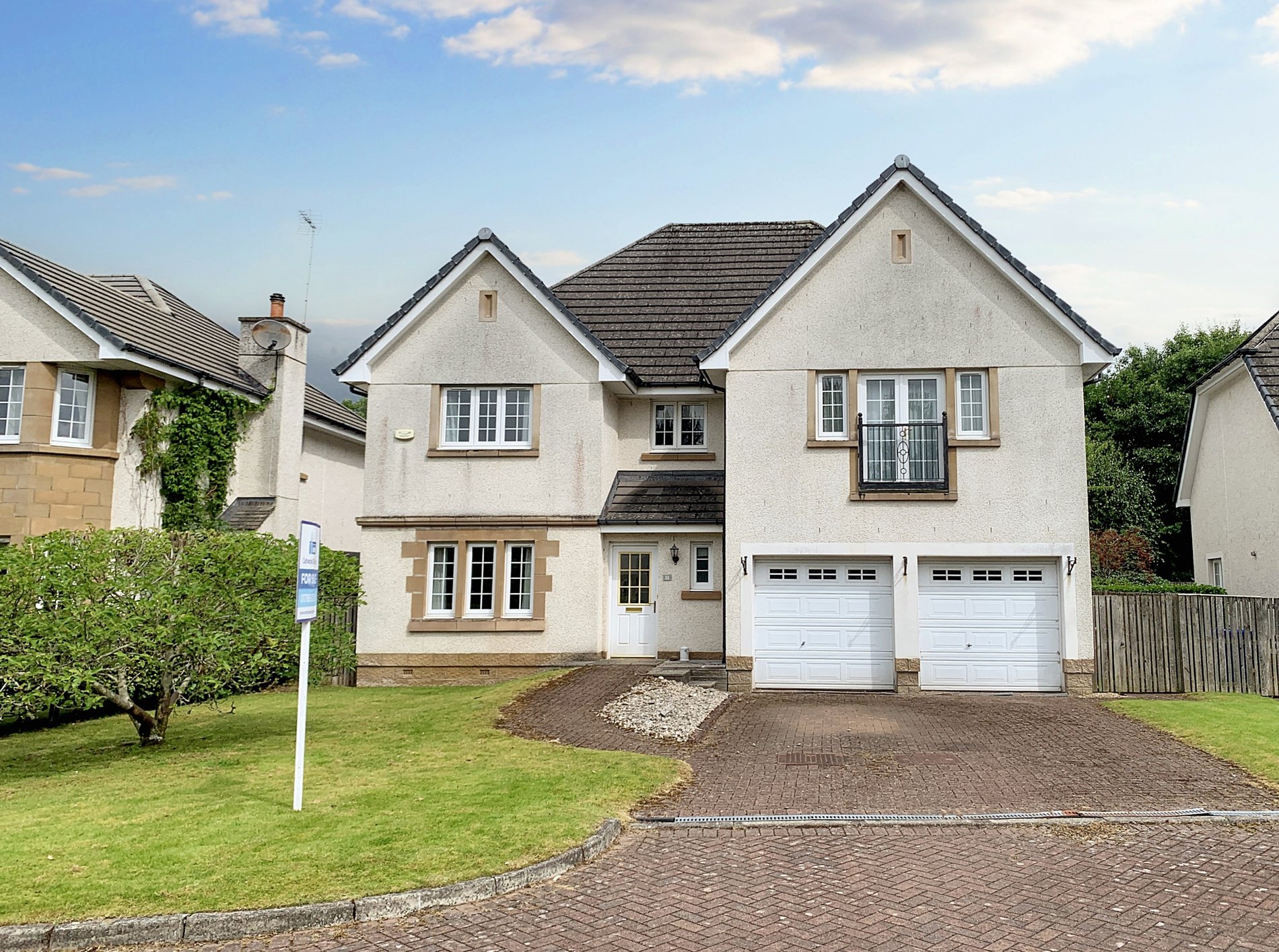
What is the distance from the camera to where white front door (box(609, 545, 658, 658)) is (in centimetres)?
1969

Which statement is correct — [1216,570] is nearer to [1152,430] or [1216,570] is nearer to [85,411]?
[1152,430]

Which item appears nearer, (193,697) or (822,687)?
(193,697)

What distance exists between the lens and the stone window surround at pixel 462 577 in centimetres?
1919

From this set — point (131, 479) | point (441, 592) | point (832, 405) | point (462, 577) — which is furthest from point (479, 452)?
point (131, 479)

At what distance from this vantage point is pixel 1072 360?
682 inches

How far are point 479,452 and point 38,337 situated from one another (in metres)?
8.64

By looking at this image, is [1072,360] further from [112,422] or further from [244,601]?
[112,422]

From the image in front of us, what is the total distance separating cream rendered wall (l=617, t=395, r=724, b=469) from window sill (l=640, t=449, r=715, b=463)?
3 centimetres

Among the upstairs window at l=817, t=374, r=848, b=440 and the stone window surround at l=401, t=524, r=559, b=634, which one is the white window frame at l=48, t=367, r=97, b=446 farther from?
the upstairs window at l=817, t=374, r=848, b=440

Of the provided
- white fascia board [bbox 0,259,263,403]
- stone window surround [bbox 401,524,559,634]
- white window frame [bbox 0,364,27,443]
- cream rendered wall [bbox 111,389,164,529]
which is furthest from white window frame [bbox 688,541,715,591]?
white window frame [bbox 0,364,27,443]

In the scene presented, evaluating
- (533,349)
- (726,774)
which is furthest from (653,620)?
(726,774)

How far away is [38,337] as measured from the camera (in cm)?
1905

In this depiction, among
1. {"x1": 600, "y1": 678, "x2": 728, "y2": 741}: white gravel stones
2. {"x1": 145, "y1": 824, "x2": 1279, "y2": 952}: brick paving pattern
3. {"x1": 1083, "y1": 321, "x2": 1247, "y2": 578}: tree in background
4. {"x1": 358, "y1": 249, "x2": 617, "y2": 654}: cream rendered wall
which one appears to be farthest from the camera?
{"x1": 1083, "y1": 321, "x2": 1247, "y2": 578}: tree in background

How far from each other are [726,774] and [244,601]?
6.22 metres
